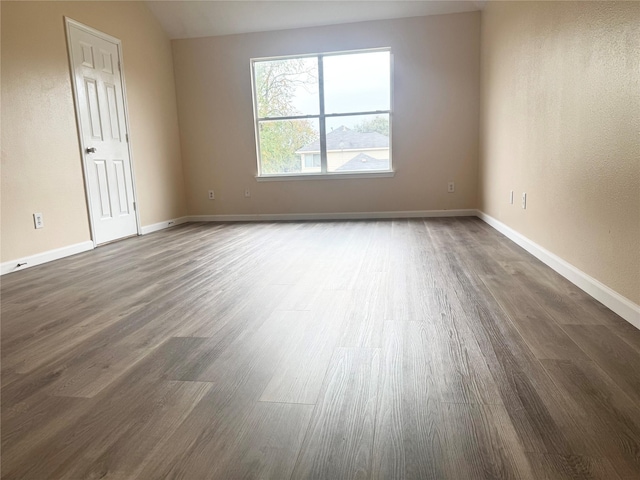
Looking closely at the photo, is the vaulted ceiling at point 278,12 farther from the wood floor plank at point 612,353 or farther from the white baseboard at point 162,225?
the wood floor plank at point 612,353

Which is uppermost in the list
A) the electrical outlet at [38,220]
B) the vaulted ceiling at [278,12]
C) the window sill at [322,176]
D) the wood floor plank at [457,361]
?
the vaulted ceiling at [278,12]

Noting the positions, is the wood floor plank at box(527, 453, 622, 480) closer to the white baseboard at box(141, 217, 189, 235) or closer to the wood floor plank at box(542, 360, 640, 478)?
the wood floor plank at box(542, 360, 640, 478)

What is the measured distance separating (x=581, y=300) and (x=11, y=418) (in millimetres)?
2355

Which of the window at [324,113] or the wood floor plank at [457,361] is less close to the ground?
the window at [324,113]

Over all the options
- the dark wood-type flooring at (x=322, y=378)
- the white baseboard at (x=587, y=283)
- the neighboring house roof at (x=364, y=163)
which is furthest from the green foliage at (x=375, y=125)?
the dark wood-type flooring at (x=322, y=378)

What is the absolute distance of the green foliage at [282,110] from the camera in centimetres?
553

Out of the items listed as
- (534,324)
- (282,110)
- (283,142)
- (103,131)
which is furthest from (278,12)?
(534,324)

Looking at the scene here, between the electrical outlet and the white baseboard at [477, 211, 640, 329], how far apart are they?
3881 millimetres

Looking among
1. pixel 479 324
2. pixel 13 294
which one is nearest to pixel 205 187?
pixel 13 294

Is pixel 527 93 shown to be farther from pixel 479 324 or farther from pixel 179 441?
pixel 179 441

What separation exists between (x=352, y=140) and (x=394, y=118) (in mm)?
584

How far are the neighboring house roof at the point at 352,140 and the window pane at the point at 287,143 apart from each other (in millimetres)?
158

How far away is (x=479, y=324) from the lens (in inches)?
72.1

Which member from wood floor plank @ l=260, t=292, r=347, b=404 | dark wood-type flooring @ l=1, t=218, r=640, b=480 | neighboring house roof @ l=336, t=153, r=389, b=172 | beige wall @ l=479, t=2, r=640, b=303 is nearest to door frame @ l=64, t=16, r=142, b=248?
dark wood-type flooring @ l=1, t=218, r=640, b=480
